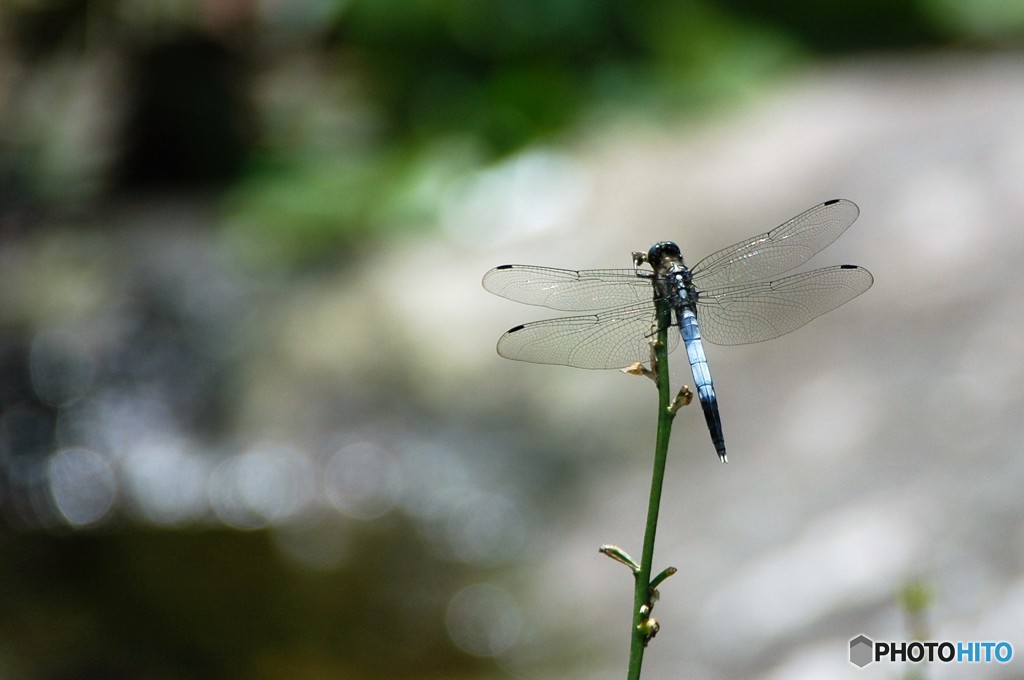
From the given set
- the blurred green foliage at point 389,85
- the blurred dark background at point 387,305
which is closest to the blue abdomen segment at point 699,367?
the blurred dark background at point 387,305

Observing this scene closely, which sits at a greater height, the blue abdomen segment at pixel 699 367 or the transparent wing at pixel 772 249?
the transparent wing at pixel 772 249

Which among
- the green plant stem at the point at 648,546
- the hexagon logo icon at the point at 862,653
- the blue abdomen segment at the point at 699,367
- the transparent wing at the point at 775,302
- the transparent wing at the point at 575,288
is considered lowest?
the green plant stem at the point at 648,546

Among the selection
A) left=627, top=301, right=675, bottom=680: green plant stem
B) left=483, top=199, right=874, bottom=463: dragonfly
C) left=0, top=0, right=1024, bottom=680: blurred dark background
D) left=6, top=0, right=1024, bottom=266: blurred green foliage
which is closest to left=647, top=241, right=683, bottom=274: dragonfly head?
left=483, top=199, right=874, bottom=463: dragonfly

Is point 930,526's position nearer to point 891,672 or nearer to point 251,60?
point 891,672

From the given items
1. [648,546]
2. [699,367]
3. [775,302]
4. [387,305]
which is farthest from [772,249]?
[387,305]

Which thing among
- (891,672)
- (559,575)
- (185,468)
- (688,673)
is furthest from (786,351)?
(185,468)

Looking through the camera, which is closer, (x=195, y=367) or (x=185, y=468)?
(x=185, y=468)

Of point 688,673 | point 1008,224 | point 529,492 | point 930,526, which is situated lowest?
point 688,673

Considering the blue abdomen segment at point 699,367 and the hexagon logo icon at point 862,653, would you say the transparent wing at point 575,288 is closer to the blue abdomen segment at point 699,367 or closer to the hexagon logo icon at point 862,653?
the blue abdomen segment at point 699,367
